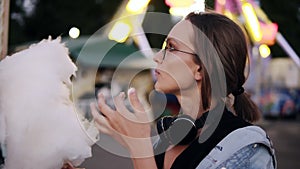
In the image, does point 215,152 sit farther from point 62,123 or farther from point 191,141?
point 62,123

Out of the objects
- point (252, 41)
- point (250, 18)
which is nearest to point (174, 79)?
point (250, 18)

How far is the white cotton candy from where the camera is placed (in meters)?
1.30

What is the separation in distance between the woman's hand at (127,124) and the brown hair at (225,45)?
19 cm

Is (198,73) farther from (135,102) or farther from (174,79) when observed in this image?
(135,102)

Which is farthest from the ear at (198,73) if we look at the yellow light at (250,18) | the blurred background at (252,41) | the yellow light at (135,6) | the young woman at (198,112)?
the yellow light at (250,18)

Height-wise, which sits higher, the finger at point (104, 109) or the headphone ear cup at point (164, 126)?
the finger at point (104, 109)

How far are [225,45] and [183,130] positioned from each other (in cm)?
24

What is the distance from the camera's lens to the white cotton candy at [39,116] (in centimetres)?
130

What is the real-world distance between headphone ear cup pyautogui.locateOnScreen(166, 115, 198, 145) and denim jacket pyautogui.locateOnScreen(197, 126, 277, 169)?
7 cm

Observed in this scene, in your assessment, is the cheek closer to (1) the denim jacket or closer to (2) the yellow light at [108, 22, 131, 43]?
(1) the denim jacket

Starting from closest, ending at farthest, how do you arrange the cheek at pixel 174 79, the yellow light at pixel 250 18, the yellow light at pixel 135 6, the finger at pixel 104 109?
the finger at pixel 104 109, the cheek at pixel 174 79, the yellow light at pixel 135 6, the yellow light at pixel 250 18

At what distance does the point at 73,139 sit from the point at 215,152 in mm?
396

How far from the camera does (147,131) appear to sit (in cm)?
116

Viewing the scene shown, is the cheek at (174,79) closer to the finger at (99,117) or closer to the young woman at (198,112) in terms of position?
the young woman at (198,112)
